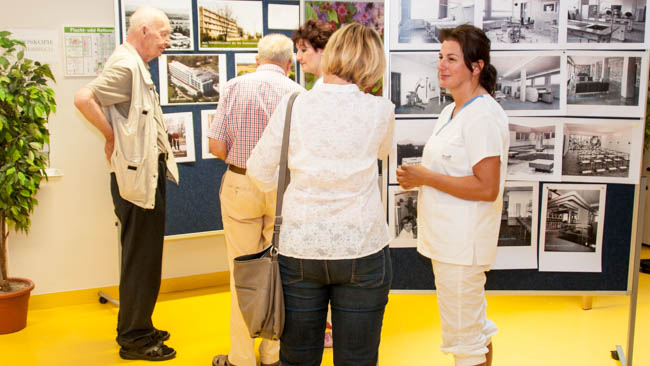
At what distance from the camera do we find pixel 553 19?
2.74 m

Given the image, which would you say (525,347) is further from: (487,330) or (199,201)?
(199,201)

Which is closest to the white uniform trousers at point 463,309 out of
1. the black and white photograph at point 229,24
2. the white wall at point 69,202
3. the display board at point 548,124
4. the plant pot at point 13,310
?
the display board at point 548,124

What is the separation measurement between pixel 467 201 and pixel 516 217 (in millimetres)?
764

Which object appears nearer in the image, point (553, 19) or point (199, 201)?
point (553, 19)

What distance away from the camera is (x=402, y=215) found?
111 inches

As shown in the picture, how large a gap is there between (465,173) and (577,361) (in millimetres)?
1740

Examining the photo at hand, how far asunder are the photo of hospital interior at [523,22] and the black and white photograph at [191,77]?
1957mm

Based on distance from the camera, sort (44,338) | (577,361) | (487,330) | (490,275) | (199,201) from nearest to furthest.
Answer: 1. (487,330)
2. (490,275)
3. (577,361)
4. (44,338)
5. (199,201)

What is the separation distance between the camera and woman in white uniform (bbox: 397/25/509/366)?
2164 millimetres

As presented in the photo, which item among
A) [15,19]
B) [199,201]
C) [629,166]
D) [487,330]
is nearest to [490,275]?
[487,330]

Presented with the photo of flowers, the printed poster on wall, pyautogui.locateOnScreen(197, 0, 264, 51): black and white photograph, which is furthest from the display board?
the printed poster on wall

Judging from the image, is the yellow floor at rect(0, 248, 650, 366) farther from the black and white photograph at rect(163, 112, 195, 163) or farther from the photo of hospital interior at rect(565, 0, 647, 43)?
the photo of hospital interior at rect(565, 0, 647, 43)

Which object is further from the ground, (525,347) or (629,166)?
(629,166)

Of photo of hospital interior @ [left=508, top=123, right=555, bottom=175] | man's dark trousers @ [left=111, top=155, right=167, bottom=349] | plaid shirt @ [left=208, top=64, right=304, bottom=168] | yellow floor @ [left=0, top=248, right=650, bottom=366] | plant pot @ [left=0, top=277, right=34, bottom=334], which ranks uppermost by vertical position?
plaid shirt @ [left=208, top=64, right=304, bottom=168]
